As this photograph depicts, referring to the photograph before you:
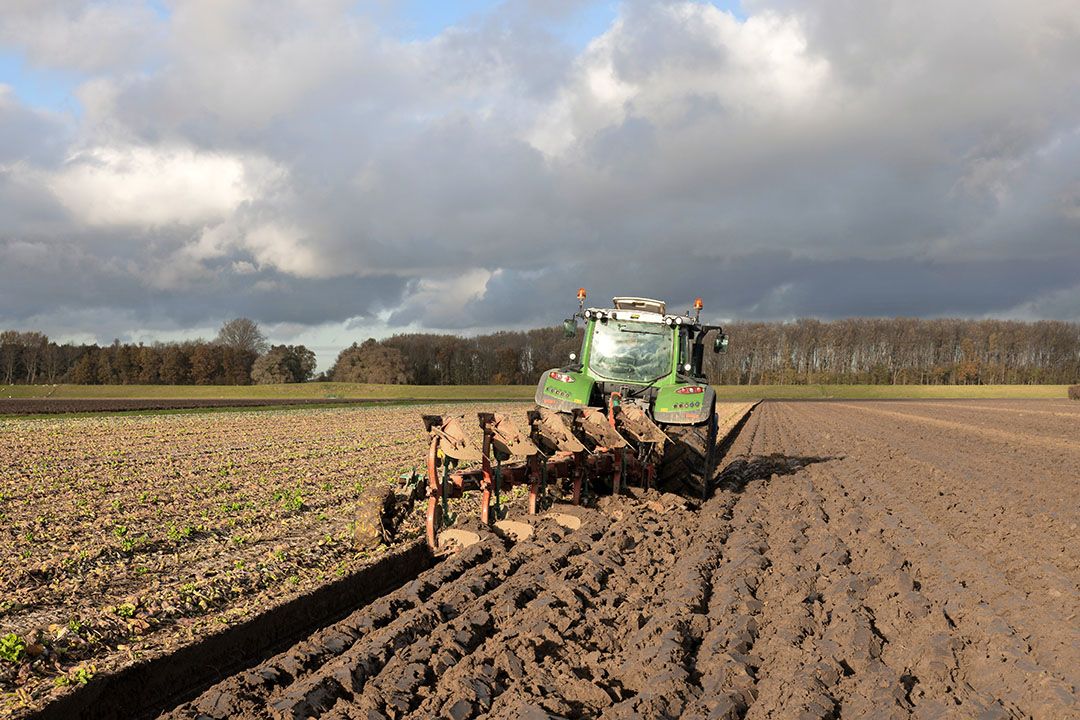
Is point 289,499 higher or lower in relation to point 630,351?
lower

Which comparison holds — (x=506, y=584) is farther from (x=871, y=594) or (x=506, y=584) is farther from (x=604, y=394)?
(x=604, y=394)

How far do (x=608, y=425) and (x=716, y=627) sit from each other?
3975 mm

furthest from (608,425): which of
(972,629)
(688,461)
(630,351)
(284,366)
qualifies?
(284,366)

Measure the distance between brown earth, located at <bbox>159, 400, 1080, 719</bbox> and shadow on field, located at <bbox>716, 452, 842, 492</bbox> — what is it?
2.53m

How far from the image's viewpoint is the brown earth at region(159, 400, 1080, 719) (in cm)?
383

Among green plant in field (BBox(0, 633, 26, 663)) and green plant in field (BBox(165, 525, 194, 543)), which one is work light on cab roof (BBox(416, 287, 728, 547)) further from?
green plant in field (BBox(0, 633, 26, 663))

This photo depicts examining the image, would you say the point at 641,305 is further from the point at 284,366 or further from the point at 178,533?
the point at 284,366

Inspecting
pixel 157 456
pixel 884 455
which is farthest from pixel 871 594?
pixel 157 456

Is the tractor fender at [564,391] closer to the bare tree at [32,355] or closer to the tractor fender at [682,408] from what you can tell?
the tractor fender at [682,408]

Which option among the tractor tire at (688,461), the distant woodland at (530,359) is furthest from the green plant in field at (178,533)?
the distant woodland at (530,359)

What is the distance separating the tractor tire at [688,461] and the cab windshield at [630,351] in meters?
0.84

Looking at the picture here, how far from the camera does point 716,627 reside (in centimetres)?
492

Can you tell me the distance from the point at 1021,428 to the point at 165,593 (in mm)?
26816

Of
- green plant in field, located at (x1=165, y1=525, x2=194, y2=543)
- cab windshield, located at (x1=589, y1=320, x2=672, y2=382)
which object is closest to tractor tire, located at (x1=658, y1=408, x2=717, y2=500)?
cab windshield, located at (x1=589, y1=320, x2=672, y2=382)
